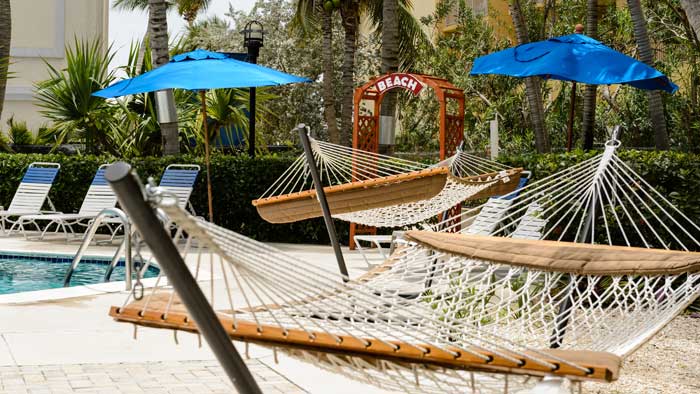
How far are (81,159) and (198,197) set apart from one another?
1683 millimetres

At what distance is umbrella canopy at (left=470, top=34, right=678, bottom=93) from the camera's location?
30.4 feet

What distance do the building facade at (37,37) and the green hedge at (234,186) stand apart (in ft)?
51.7

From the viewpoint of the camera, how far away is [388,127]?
39.0 ft

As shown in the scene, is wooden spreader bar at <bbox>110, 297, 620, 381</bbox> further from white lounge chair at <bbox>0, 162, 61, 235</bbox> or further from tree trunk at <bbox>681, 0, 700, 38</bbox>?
white lounge chair at <bbox>0, 162, 61, 235</bbox>

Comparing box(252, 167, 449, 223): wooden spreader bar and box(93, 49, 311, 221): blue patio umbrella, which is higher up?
box(93, 49, 311, 221): blue patio umbrella

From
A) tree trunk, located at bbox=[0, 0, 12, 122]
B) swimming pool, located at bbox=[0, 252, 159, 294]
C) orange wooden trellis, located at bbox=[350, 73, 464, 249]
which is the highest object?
tree trunk, located at bbox=[0, 0, 12, 122]

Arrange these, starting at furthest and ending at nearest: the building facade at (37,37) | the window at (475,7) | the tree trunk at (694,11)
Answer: the building facade at (37,37)
the window at (475,7)
the tree trunk at (694,11)

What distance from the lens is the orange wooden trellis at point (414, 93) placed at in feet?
34.6

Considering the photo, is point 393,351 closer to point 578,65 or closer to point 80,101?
point 578,65

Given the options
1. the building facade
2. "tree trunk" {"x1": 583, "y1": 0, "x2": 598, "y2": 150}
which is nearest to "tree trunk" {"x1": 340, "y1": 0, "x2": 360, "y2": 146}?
"tree trunk" {"x1": 583, "y1": 0, "x2": 598, "y2": 150}

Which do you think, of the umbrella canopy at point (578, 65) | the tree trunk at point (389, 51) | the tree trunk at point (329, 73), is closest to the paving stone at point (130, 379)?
the umbrella canopy at point (578, 65)

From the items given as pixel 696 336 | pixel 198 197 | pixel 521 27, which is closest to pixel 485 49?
pixel 521 27

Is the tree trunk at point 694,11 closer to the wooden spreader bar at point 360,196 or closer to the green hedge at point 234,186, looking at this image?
the wooden spreader bar at point 360,196

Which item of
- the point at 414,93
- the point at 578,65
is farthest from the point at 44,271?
the point at 578,65
